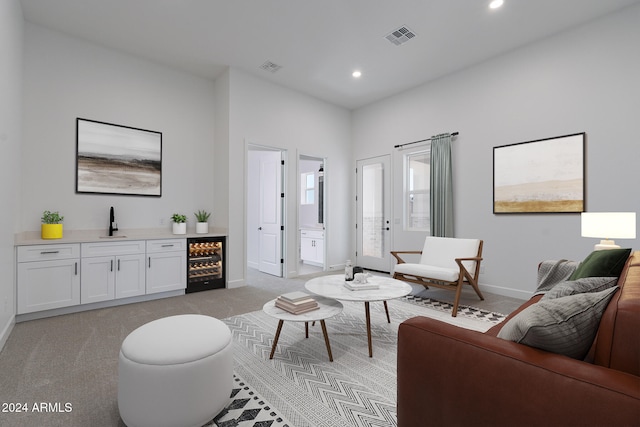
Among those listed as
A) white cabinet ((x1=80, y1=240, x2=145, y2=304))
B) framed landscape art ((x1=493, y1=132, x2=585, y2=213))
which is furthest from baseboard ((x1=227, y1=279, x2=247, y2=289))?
framed landscape art ((x1=493, y1=132, x2=585, y2=213))

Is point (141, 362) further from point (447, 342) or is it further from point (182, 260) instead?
point (182, 260)

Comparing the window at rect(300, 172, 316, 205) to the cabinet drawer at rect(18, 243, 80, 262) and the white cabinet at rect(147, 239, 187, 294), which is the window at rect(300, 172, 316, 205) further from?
the cabinet drawer at rect(18, 243, 80, 262)

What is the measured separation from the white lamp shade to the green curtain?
1.89m

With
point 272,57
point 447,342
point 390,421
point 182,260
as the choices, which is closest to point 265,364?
point 390,421

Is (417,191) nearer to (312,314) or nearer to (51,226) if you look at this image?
(312,314)

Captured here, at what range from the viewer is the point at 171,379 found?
1462mm

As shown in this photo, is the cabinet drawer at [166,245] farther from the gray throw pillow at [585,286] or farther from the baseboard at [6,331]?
the gray throw pillow at [585,286]

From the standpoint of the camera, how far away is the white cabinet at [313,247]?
6574 mm

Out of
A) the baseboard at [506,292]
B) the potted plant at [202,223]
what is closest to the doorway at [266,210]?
the potted plant at [202,223]

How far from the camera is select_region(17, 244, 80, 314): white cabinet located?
10.2 feet

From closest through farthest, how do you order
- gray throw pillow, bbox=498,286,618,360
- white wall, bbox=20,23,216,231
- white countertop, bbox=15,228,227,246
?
gray throw pillow, bbox=498,286,618,360
white countertop, bbox=15,228,227,246
white wall, bbox=20,23,216,231

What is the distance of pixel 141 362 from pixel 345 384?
4.01 ft

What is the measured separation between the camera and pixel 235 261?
4711 mm

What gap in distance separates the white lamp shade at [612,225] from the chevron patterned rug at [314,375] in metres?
1.25
